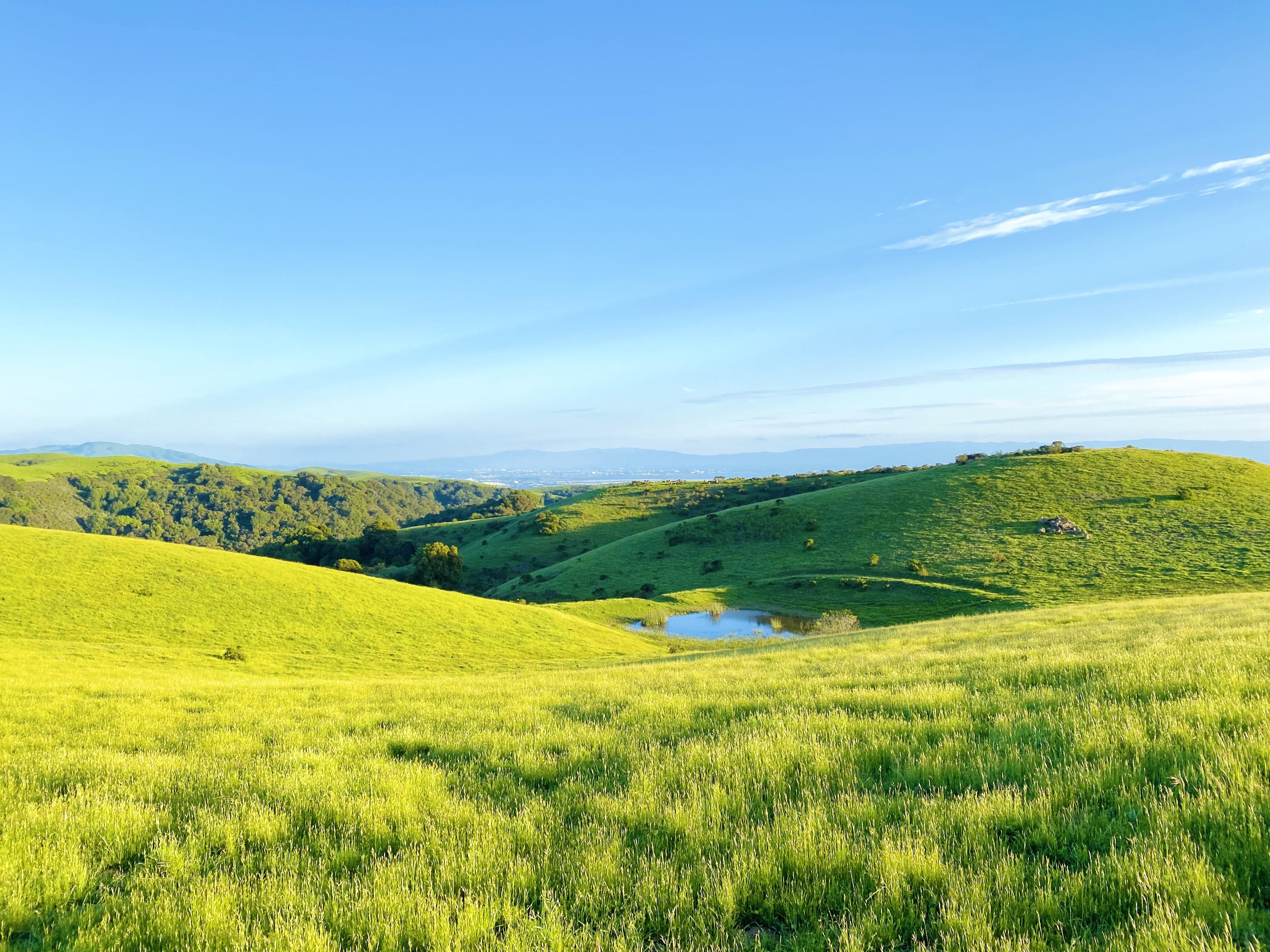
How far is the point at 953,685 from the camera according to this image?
9.96 meters

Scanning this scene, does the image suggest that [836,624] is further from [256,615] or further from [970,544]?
[256,615]

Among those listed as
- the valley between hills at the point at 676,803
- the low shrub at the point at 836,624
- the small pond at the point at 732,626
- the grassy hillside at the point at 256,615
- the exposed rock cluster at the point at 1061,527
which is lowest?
the small pond at the point at 732,626

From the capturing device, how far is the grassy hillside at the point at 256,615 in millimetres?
35969

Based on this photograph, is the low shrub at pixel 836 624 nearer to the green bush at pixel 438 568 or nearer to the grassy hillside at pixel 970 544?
the grassy hillside at pixel 970 544

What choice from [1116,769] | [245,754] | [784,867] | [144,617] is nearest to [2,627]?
[144,617]

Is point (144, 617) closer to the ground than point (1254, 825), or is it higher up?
closer to the ground

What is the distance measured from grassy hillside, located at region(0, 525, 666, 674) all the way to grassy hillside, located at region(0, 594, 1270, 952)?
95.8ft

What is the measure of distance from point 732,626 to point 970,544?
3819 centimetres

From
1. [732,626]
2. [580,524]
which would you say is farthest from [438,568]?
[580,524]

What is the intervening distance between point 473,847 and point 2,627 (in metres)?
46.2

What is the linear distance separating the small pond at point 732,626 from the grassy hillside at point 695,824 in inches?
2067

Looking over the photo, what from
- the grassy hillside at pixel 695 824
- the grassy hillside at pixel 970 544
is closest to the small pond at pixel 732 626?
the grassy hillside at pixel 970 544

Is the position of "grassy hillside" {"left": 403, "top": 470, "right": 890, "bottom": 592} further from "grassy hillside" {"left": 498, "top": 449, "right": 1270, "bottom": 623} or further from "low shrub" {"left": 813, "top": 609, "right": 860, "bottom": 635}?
"low shrub" {"left": 813, "top": 609, "right": 860, "bottom": 635}

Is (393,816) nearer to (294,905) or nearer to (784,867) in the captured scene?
(294,905)
